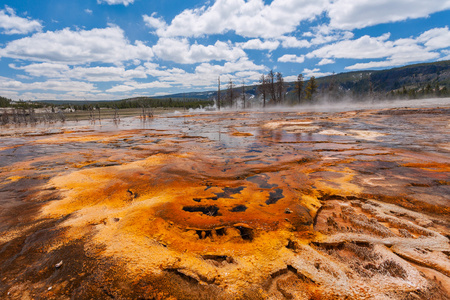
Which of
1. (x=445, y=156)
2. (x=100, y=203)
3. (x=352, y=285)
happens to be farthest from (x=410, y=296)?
(x=445, y=156)

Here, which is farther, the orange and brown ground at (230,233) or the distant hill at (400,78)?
the distant hill at (400,78)

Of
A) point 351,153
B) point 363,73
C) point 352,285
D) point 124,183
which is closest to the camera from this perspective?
point 352,285

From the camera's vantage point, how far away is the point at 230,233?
2574 millimetres

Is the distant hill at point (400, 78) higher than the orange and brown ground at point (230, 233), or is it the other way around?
the distant hill at point (400, 78)

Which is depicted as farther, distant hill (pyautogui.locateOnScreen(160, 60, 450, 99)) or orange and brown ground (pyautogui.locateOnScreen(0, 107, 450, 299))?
distant hill (pyautogui.locateOnScreen(160, 60, 450, 99))

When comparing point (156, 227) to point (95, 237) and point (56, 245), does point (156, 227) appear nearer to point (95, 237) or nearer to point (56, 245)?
point (95, 237)

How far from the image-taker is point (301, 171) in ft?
16.4

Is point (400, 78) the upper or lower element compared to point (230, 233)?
upper

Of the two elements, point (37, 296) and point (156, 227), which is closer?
point (37, 296)

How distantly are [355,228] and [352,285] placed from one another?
3.52ft

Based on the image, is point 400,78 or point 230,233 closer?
point 230,233

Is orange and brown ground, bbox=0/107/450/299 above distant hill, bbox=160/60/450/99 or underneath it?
underneath

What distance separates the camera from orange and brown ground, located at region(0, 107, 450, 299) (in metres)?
1.79

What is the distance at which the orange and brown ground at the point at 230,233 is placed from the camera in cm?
179
